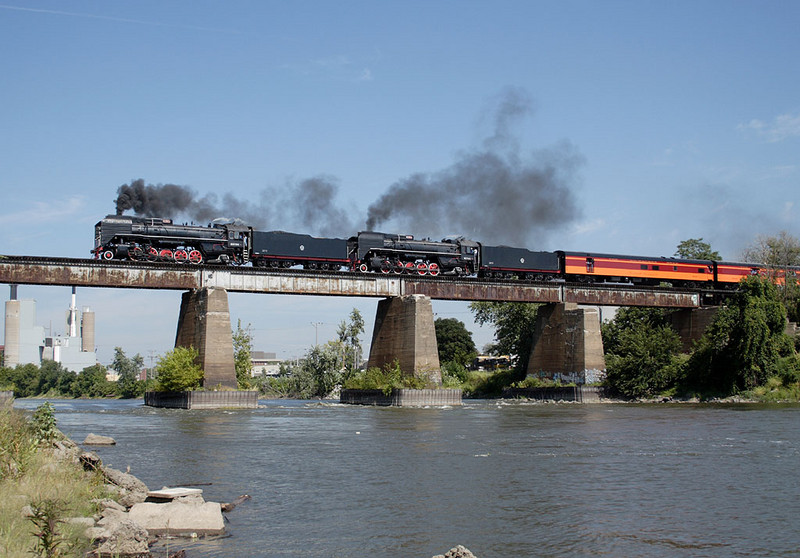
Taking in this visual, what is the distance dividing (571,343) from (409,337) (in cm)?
1383

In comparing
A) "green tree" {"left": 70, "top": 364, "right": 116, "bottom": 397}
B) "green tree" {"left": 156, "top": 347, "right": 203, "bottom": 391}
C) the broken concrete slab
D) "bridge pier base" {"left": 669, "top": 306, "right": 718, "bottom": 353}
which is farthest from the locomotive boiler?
"green tree" {"left": 70, "top": 364, "right": 116, "bottom": 397}

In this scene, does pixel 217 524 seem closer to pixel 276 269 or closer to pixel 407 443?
pixel 407 443

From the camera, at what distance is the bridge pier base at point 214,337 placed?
4338cm

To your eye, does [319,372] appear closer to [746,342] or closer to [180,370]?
[180,370]

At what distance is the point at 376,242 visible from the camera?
50.6 meters

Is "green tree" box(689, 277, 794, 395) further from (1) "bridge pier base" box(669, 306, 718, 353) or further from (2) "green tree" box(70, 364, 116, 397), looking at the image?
(2) "green tree" box(70, 364, 116, 397)

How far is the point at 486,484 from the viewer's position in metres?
17.5

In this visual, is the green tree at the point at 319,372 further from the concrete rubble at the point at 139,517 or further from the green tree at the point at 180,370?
the concrete rubble at the point at 139,517

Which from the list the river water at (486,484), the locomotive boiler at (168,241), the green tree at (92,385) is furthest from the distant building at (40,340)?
the river water at (486,484)

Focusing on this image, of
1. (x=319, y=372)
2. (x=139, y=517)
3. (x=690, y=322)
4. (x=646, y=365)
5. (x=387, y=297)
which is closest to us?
(x=139, y=517)

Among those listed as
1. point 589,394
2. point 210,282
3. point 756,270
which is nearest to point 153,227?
point 210,282

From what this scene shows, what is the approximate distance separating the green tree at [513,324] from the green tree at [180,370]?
40.4 meters

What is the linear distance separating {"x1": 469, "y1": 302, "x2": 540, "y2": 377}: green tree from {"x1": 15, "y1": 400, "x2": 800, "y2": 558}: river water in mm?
46101

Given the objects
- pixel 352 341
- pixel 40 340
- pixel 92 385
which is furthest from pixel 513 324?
pixel 40 340
